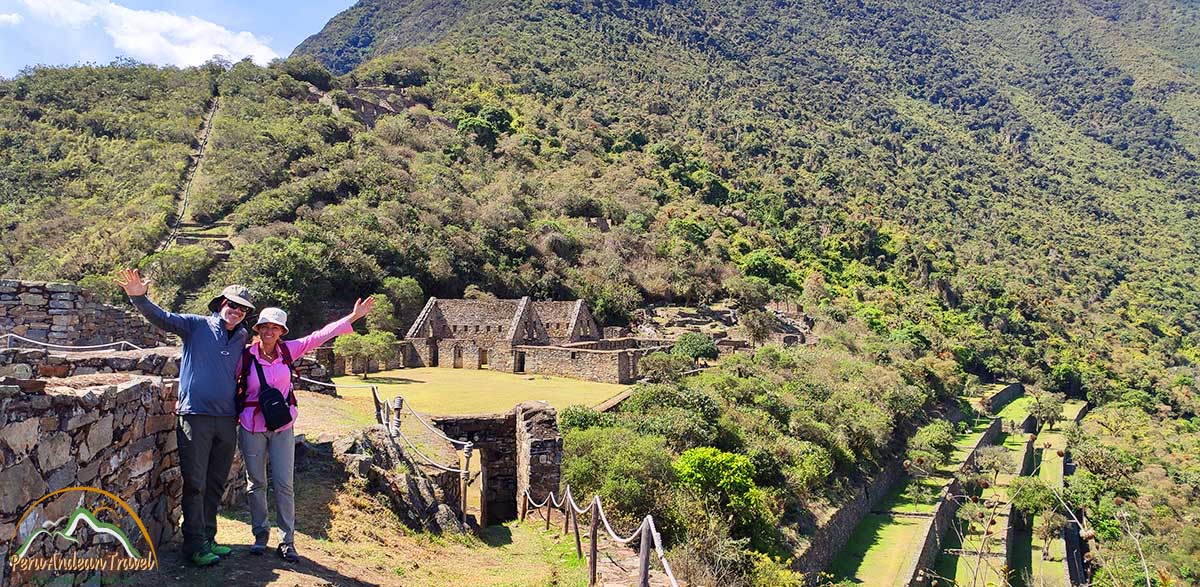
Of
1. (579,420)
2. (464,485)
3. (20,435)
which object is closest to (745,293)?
(579,420)

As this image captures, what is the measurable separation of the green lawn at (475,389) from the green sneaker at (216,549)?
1052 cm

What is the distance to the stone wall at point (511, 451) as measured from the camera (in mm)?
10328

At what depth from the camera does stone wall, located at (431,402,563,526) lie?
10328mm

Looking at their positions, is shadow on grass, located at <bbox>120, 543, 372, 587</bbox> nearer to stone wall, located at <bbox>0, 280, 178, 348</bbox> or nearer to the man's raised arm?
the man's raised arm

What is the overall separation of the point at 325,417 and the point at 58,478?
8.24 meters

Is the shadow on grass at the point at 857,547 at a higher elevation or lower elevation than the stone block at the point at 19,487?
→ lower

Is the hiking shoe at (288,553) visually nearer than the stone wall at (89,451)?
No

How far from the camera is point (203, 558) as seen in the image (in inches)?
211

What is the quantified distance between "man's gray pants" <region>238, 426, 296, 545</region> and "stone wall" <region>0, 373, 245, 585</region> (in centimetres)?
54

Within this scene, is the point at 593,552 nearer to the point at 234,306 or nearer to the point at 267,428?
the point at 267,428

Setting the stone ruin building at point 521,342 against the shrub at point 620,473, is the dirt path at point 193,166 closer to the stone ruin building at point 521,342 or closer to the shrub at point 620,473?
the stone ruin building at point 521,342

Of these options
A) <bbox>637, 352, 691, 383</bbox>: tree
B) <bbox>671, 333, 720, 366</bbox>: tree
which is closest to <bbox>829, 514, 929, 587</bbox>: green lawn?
<bbox>637, 352, 691, 383</bbox>: tree

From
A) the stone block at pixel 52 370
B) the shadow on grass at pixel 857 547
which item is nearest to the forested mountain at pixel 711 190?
the shadow on grass at pixel 857 547

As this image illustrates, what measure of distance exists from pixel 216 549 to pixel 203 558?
0.59 ft
